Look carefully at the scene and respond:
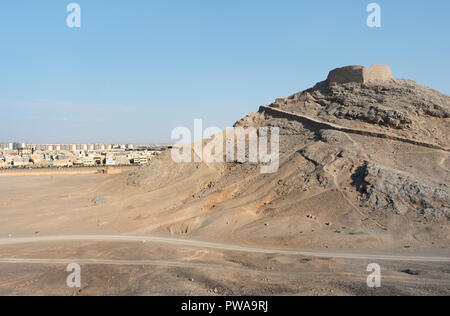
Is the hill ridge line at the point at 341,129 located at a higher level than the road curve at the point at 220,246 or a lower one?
higher

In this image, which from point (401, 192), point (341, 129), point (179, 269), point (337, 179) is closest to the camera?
point (179, 269)

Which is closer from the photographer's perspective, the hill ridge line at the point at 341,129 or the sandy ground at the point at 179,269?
the sandy ground at the point at 179,269

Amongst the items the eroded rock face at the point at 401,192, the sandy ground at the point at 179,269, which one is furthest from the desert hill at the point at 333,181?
the sandy ground at the point at 179,269

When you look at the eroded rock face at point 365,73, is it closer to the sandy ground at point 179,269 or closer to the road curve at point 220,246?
the sandy ground at point 179,269

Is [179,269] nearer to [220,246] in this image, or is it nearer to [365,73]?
[220,246]

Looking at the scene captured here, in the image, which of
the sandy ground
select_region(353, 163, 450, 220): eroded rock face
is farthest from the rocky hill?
the sandy ground

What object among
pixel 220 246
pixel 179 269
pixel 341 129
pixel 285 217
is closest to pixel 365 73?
pixel 341 129

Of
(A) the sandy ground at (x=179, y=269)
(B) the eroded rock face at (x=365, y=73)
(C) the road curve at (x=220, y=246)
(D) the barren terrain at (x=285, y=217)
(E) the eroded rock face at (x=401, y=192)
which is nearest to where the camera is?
(A) the sandy ground at (x=179, y=269)

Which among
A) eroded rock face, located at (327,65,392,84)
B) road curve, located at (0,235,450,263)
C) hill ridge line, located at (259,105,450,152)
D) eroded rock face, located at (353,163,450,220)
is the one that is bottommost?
road curve, located at (0,235,450,263)

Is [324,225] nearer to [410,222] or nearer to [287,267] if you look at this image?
[410,222]

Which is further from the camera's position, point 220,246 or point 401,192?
point 401,192

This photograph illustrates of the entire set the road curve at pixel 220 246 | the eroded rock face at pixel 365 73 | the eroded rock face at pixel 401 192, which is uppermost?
the eroded rock face at pixel 365 73

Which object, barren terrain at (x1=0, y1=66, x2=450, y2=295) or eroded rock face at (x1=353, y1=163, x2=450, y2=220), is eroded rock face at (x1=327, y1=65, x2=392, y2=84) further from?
eroded rock face at (x1=353, y1=163, x2=450, y2=220)
